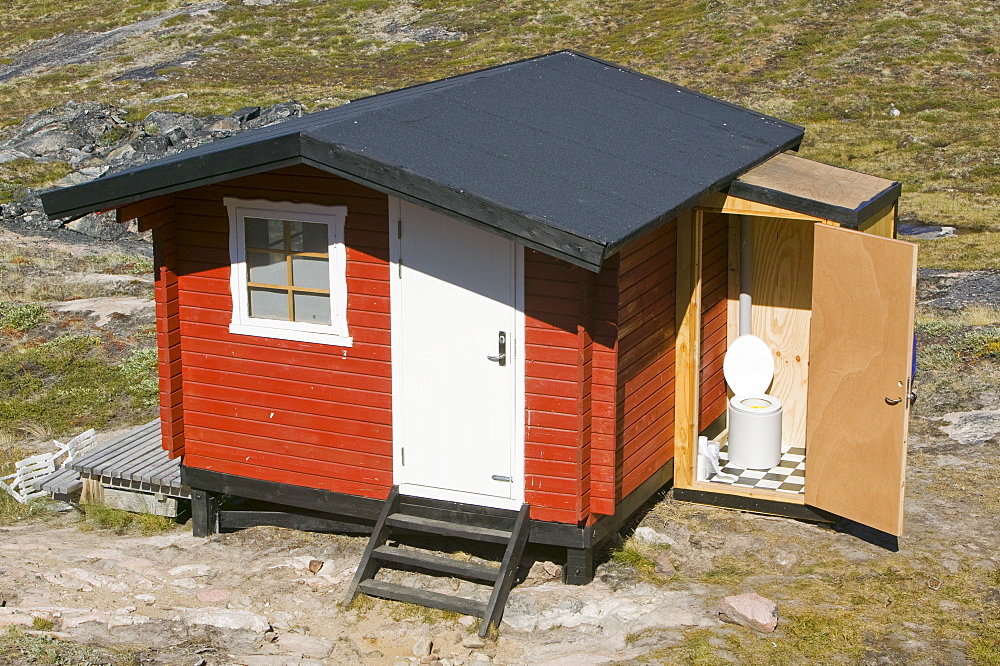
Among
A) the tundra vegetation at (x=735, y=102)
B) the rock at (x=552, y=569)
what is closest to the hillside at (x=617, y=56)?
the tundra vegetation at (x=735, y=102)

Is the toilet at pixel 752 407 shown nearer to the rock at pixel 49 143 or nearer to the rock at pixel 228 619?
the rock at pixel 228 619

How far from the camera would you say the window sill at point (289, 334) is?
8380mm

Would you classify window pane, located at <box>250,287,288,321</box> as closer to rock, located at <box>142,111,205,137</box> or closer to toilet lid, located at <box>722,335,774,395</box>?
toilet lid, located at <box>722,335,774,395</box>

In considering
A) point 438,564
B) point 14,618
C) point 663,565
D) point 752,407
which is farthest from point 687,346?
point 14,618

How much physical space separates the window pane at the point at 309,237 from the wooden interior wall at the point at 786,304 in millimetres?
4180

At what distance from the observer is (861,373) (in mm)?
8258

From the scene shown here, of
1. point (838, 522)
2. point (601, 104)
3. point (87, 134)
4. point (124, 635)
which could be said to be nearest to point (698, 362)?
point (838, 522)

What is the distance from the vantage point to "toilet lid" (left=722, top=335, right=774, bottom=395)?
400 inches

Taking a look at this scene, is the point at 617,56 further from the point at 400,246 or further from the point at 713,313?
the point at 400,246

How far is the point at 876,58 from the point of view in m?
40.4

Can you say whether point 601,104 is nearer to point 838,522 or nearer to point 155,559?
point 838,522

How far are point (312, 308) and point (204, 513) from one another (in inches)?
83.0

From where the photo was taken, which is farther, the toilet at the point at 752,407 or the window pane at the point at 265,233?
the toilet at the point at 752,407

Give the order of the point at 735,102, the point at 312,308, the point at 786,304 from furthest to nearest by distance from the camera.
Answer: the point at 735,102, the point at 786,304, the point at 312,308
